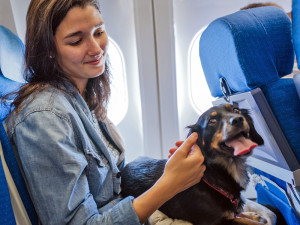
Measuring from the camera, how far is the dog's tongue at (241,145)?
2.16 feet

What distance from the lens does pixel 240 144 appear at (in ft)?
2.23

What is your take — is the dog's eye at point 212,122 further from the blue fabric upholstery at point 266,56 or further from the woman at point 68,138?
the blue fabric upholstery at point 266,56

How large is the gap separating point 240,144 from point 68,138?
49cm

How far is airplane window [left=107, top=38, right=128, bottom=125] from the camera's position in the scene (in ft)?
6.00

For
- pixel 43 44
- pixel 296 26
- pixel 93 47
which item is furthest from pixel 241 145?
pixel 43 44

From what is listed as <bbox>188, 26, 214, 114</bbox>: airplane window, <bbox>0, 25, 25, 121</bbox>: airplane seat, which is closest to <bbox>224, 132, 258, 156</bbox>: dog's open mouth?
<bbox>0, 25, 25, 121</bbox>: airplane seat

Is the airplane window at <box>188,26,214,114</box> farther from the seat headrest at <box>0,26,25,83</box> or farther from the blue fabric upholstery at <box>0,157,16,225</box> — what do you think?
the blue fabric upholstery at <box>0,157,16,225</box>

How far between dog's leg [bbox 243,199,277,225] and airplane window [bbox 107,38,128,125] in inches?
47.2

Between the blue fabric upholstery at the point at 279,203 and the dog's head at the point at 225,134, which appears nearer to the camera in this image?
the dog's head at the point at 225,134

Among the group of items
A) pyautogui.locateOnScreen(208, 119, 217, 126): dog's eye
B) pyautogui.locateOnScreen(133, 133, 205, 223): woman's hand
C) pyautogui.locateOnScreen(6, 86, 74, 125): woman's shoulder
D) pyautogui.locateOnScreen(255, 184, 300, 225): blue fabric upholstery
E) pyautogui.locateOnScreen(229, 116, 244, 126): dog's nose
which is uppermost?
pyautogui.locateOnScreen(6, 86, 74, 125): woman's shoulder

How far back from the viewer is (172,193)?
765 mm

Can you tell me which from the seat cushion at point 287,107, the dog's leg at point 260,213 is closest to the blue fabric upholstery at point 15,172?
the dog's leg at point 260,213

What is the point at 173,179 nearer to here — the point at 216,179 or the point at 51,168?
the point at 216,179

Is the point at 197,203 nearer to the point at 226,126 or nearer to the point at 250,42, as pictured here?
the point at 226,126
